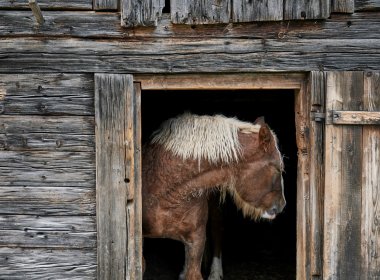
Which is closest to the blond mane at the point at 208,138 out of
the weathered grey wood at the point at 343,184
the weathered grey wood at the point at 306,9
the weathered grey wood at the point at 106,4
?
the weathered grey wood at the point at 343,184

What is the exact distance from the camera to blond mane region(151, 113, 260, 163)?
182 inches

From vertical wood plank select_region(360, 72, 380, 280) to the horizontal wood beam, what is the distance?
0.53 meters

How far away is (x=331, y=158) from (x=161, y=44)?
1529 mm

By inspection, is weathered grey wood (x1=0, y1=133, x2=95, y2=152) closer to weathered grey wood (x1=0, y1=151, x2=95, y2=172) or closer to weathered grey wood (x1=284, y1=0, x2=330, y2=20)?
weathered grey wood (x1=0, y1=151, x2=95, y2=172)

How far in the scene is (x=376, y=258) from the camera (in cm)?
414

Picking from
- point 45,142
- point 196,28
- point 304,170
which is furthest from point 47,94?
point 304,170

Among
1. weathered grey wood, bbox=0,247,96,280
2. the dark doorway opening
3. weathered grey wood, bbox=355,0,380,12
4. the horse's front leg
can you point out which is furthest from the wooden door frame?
the dark doorway opening

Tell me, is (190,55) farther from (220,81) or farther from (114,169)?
(114,169)

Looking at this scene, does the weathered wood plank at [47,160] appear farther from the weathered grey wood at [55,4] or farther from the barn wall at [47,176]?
the weathered grey wood at [55,4]

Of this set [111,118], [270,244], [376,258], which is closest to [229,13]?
[111,118]

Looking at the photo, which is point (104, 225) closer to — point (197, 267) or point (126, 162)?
point (126, 162)

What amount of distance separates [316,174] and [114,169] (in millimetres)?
1542

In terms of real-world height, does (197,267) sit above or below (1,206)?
below

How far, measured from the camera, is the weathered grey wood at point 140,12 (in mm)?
3998
